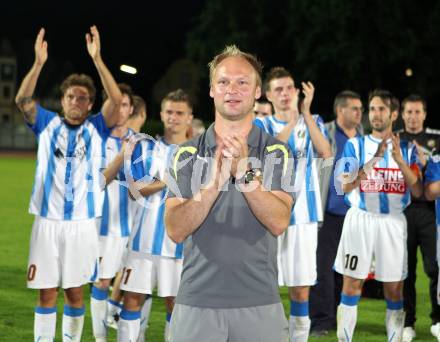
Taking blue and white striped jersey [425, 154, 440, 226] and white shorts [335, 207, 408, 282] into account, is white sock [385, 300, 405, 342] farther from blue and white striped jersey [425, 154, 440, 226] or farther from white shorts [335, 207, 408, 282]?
blue and white striped jersey [425, 154, 440, 226]

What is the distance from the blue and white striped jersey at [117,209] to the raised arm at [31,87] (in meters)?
1.14

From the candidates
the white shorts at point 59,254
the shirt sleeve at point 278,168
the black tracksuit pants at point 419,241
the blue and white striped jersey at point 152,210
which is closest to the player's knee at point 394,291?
the black tracksuit pants at point 419,241

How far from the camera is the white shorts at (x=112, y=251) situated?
7002 mm

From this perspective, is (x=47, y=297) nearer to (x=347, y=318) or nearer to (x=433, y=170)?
(x=347, y=318)

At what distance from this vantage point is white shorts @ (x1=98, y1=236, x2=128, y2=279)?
7002mm

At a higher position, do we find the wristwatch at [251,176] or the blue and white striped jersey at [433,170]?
the blue and white striped jersey at [433,170]

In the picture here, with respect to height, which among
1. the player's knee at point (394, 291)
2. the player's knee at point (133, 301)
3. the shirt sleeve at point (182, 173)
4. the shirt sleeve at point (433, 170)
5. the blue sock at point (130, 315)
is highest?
the shirt sleeve at point (433, 170)

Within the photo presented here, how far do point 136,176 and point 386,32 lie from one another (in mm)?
34527

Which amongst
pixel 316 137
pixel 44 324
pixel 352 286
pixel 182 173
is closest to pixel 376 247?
pixel 352 286

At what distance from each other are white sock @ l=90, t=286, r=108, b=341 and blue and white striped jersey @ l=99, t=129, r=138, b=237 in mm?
547

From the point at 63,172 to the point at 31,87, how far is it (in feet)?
2.12

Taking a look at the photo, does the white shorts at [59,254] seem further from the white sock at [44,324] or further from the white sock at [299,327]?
the white sock at [299,327]

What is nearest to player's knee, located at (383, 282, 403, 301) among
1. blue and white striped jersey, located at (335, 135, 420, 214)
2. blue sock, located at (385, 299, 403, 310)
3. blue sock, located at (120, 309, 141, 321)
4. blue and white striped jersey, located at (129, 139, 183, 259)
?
blue sock, located at (385, 299, 403, 310)

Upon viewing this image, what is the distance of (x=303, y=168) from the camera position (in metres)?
6.70
